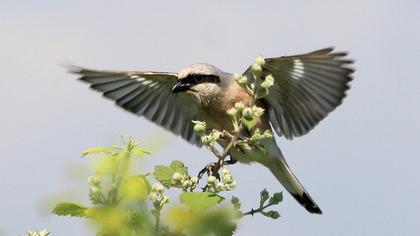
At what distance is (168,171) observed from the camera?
239 cm

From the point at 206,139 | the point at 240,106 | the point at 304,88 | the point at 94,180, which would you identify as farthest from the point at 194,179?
the point at 304,88

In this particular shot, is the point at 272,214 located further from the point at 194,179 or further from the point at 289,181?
the point at 289,181

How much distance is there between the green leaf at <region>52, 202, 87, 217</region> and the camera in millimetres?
1600

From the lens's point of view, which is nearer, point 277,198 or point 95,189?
point 95,189

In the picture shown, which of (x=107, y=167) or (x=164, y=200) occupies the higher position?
(x=107, y=167)

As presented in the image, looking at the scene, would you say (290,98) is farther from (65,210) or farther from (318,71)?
(65,210)

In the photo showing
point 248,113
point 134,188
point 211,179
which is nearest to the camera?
point 134,188

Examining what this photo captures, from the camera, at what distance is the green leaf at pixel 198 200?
4.63ft

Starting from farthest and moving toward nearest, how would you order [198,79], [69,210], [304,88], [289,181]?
[289,181]
[304,88]
[198,79]
[69,210]

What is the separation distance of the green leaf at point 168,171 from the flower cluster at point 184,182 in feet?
0.05

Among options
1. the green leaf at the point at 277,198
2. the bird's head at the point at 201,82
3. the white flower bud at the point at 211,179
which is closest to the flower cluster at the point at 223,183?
the white flower bud at the point at 211,179

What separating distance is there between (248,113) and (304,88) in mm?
4187

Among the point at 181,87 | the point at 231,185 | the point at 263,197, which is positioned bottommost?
the point at 181,87

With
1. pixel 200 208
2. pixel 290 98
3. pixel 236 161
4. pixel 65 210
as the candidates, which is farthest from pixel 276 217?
pixel 290 98
